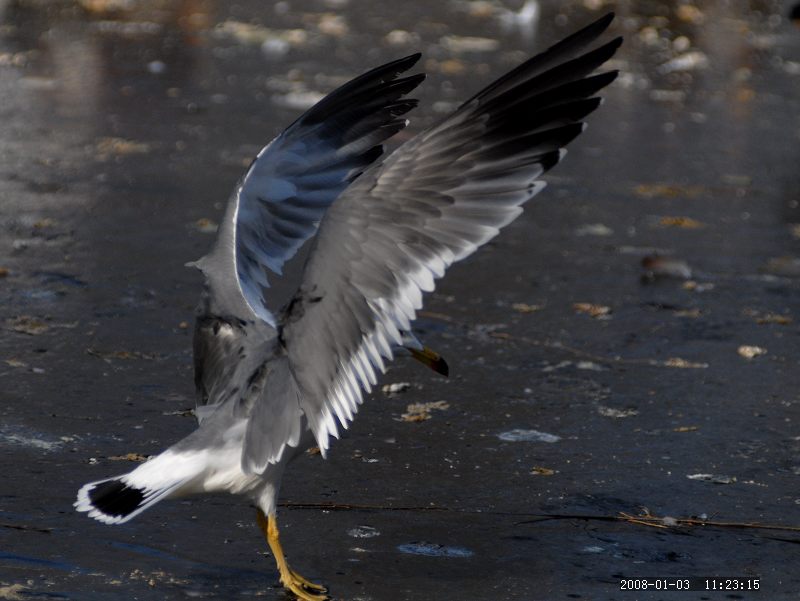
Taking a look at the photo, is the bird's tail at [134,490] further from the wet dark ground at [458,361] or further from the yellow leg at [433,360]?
the yellow leg at [433,360]

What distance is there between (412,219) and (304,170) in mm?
1109

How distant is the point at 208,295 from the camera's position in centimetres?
455

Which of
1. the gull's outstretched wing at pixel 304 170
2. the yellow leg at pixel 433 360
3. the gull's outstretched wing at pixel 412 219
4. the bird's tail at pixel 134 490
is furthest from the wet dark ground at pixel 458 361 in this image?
the gull's outstretched wing at pixel 304 170

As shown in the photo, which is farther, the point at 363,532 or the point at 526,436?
the point at 526,436

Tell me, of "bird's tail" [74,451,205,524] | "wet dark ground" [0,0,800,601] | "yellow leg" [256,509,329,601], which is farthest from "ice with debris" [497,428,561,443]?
"bird's tail" [74,451,205,524]

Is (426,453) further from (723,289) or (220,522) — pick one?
(723,289)

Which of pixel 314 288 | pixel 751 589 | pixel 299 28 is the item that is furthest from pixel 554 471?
pixel 299 28

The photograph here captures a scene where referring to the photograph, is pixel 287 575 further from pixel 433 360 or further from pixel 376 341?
pixel 433 360

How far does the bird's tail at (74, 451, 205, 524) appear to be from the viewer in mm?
3693

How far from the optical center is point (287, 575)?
385 cm

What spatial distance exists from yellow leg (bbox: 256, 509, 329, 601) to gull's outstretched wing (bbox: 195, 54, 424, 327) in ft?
3.34

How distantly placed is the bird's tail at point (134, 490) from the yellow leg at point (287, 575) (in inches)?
10.7

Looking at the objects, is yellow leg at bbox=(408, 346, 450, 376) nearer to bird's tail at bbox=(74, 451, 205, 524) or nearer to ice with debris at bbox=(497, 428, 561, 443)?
ice with debris at bbox=(497, 428, 561, 443)

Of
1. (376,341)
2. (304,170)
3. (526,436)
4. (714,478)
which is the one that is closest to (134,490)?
(376,341)
